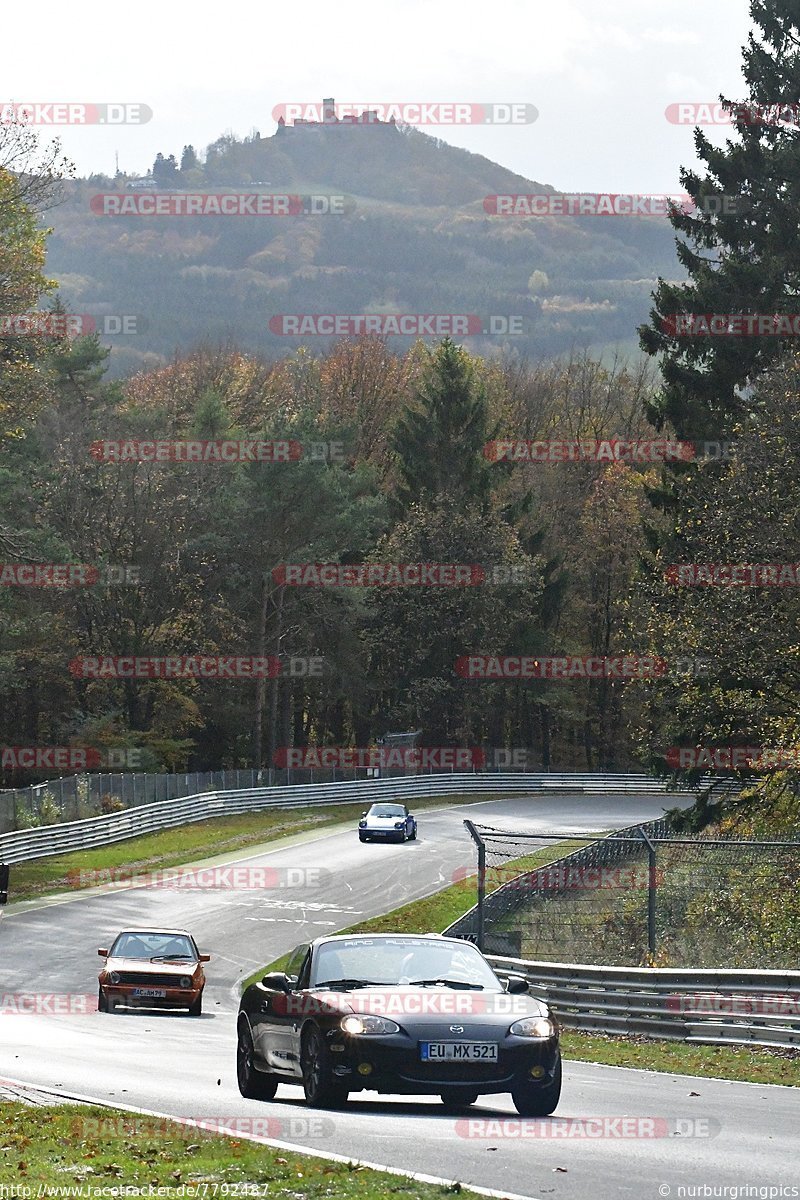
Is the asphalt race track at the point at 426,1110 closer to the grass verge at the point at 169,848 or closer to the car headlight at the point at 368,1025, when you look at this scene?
the car headlight at the point at 368,1025

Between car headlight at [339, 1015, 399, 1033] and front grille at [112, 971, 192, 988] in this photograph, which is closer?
car headlight at [339, 1015, 399, 1033]

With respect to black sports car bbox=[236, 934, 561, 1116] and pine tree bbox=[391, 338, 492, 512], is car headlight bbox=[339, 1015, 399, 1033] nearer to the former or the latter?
black sports car bbox=[236, 934, 561, 1116]

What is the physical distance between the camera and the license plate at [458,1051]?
11406 mm

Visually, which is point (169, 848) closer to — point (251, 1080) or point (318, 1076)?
point (251, 1080)

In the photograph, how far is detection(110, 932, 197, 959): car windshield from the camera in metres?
25.3

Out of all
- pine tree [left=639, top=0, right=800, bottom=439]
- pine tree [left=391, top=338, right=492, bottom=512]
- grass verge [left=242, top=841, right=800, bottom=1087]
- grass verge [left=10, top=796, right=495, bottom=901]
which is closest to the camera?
grass verge [left=242, top=841, right=800, bottom=1087]

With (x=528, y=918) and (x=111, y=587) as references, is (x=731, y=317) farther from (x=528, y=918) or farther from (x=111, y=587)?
(x=111, y=587)

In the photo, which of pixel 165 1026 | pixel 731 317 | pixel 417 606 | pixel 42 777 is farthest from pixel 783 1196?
pixel 417 606

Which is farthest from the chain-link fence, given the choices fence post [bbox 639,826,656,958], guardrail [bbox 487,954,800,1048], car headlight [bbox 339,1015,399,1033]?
car headlight [bbox 339,1015,399,1033]

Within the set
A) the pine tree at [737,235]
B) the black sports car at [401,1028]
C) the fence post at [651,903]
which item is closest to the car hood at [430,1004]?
the black sports car at [401,1028]

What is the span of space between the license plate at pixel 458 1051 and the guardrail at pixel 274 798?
35.5 metres

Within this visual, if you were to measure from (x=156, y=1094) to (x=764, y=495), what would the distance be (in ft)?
66.2

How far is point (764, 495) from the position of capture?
30719mm

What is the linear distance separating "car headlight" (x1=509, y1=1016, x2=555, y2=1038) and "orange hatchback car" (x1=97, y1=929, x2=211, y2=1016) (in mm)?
13684
